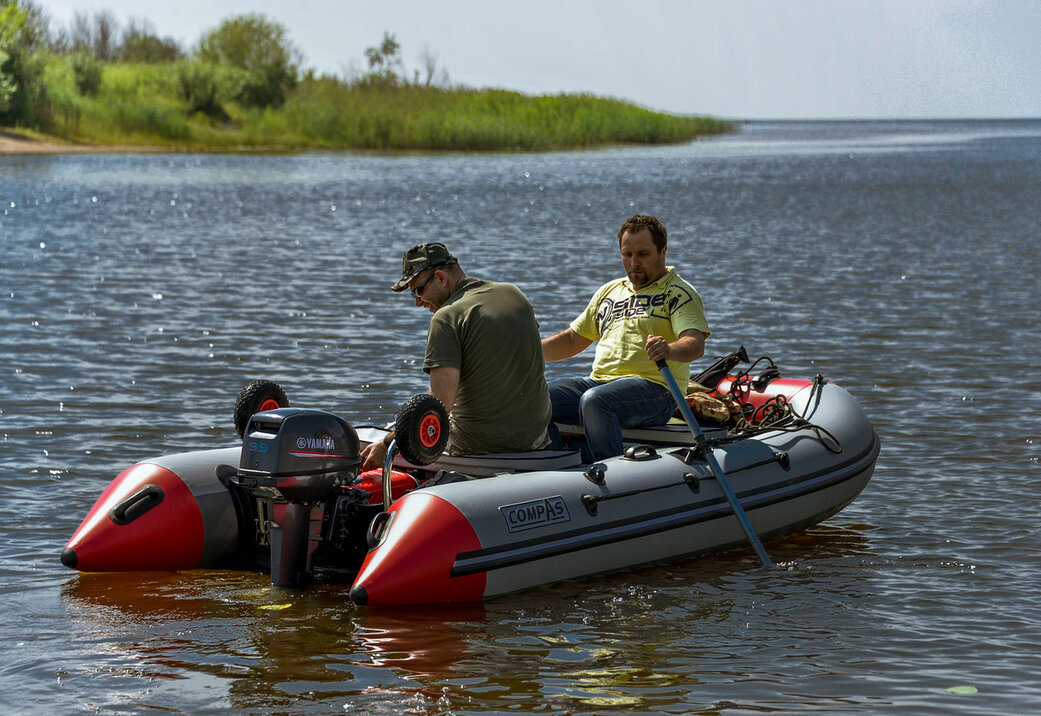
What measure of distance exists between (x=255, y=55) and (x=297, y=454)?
63.8 metres

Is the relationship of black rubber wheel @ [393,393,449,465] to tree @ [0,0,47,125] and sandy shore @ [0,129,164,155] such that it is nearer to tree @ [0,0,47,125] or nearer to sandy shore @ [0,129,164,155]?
sandy shore @ [0,129,164,155]

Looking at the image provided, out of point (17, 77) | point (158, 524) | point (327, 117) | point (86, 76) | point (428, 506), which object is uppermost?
point (86, 76)

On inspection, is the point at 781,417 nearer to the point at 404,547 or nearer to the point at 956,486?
the point at 956,486

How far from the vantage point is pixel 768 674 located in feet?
16.7

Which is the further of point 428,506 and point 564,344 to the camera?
point 564,344

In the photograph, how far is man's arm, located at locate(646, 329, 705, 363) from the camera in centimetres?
656

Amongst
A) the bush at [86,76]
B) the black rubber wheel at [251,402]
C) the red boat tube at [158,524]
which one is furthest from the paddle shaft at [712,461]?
the bush at [86,76]

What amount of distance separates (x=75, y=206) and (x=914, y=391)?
21206mm

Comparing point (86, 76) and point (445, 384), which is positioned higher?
point (86, 76)

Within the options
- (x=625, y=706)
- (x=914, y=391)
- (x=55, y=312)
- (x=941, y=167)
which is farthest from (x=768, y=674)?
(x=941, y=167)

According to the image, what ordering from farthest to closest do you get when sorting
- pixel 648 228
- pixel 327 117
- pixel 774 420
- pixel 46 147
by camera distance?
1. pixel 327 117
2. pixel 46 147
3. pixel 774 420
4. pixel 648 228

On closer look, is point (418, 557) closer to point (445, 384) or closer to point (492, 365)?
point (445, 384)

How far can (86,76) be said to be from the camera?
57.2 metres

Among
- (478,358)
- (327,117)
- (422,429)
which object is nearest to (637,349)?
(478,358)
